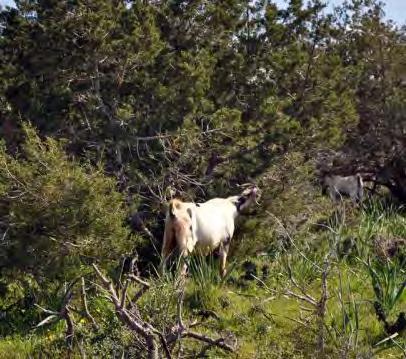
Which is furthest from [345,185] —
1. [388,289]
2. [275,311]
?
[388,289]

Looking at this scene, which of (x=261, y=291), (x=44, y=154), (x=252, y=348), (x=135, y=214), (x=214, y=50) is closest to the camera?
(x=252, y=348)

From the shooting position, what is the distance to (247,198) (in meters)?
9.13

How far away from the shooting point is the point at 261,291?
7867 mm

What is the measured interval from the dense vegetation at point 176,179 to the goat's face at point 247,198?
1.10 ft

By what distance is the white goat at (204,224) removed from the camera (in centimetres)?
806

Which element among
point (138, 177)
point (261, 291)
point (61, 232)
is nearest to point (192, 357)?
point (61, 232)

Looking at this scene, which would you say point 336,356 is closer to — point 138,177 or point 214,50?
point 138,177

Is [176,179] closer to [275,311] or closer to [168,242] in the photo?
[168,242]

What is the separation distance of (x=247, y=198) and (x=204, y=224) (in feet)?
2.86

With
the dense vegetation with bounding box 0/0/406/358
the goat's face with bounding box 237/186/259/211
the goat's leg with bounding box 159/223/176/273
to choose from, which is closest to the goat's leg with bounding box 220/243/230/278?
the dense vegetation with bounding box 0/0/406/358

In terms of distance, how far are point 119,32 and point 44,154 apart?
208 centimetres

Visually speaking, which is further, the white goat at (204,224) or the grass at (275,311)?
the white goat at (204,224)

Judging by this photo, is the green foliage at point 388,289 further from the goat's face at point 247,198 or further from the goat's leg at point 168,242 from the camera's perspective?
the goat's face at point 247,198

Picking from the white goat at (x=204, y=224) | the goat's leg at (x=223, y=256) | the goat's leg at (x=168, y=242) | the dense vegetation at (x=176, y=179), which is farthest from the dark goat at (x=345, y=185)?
the goat's leg at (x=168, y=242)
